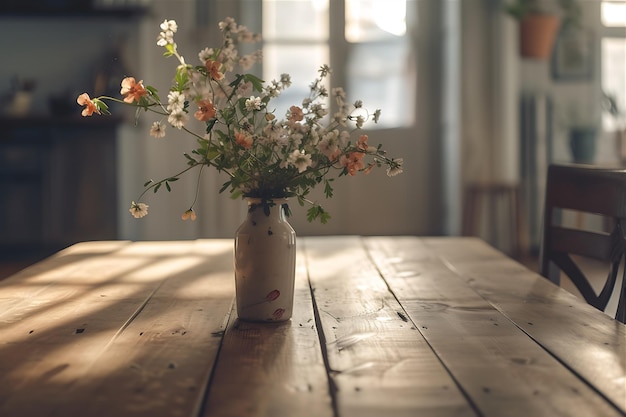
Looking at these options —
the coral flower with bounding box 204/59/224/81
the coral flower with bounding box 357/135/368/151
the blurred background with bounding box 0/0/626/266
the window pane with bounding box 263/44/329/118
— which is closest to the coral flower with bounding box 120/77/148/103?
the coral flower with bounding box 204/59/224/81

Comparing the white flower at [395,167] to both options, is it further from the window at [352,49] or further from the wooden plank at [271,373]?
the window at [352,49]

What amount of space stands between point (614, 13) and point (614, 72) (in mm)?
413

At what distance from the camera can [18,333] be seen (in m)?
1.12

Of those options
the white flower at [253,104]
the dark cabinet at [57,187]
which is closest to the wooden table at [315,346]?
the white flower at [253,104]

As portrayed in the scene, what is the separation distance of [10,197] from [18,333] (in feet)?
12.8

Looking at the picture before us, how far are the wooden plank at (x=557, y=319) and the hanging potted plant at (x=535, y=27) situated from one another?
10.8ft

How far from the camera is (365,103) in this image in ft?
17.7

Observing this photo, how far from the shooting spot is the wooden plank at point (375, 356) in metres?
0.81

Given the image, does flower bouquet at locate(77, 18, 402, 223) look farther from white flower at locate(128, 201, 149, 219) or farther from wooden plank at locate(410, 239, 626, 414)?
wooden plank at locate(410, 239, 626, 414)

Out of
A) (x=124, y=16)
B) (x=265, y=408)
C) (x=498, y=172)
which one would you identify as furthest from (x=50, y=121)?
(x=265, y=408)

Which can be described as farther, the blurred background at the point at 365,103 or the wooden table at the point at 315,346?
the blurred background at the point at 365,103

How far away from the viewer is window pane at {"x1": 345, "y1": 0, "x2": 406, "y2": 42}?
5.28 meters

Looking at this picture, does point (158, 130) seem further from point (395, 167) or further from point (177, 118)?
point (395, 167)

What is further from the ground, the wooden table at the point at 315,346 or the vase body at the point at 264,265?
the vase body at the point at 264,265
